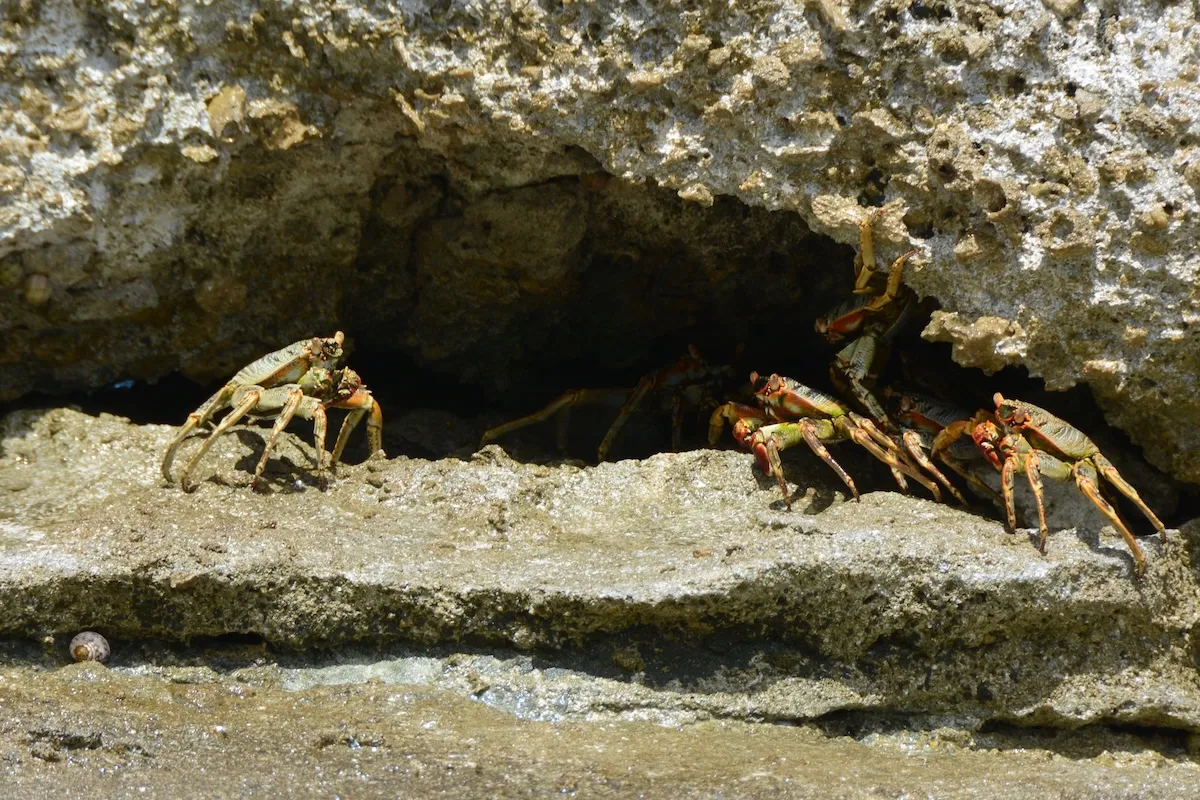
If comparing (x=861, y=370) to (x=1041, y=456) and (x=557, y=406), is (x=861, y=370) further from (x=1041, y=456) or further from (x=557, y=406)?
(x=557, y=406)

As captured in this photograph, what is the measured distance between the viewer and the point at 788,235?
16.2ft

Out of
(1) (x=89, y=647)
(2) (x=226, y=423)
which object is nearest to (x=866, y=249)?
(2) (x=226, y=423)

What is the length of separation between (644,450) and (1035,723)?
2.30 metres

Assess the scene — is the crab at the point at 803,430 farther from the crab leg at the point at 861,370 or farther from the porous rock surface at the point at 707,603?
the porous rock surface at the point at 707,603

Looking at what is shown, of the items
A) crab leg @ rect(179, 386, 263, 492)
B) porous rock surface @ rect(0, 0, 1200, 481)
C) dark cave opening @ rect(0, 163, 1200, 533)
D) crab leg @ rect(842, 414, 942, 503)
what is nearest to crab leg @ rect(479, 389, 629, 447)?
dark cave opening @ rect(0, 163, 1200, 533)

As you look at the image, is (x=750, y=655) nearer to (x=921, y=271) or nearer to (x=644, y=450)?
(x=921, y=271)

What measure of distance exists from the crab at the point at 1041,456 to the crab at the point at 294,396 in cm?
218

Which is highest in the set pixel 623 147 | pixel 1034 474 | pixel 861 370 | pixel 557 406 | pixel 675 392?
pixel 623 147

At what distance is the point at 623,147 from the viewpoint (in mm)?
4184

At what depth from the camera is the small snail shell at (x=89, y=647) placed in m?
3.68

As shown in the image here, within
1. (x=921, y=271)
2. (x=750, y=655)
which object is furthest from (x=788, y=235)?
(x=750, y=655)

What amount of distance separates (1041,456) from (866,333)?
87 cm

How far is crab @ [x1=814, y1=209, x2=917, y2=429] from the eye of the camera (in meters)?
4.36

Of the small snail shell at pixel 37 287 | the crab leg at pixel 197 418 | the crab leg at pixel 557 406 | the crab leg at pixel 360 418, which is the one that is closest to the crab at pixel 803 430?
the crab leg at pixel 557 406
